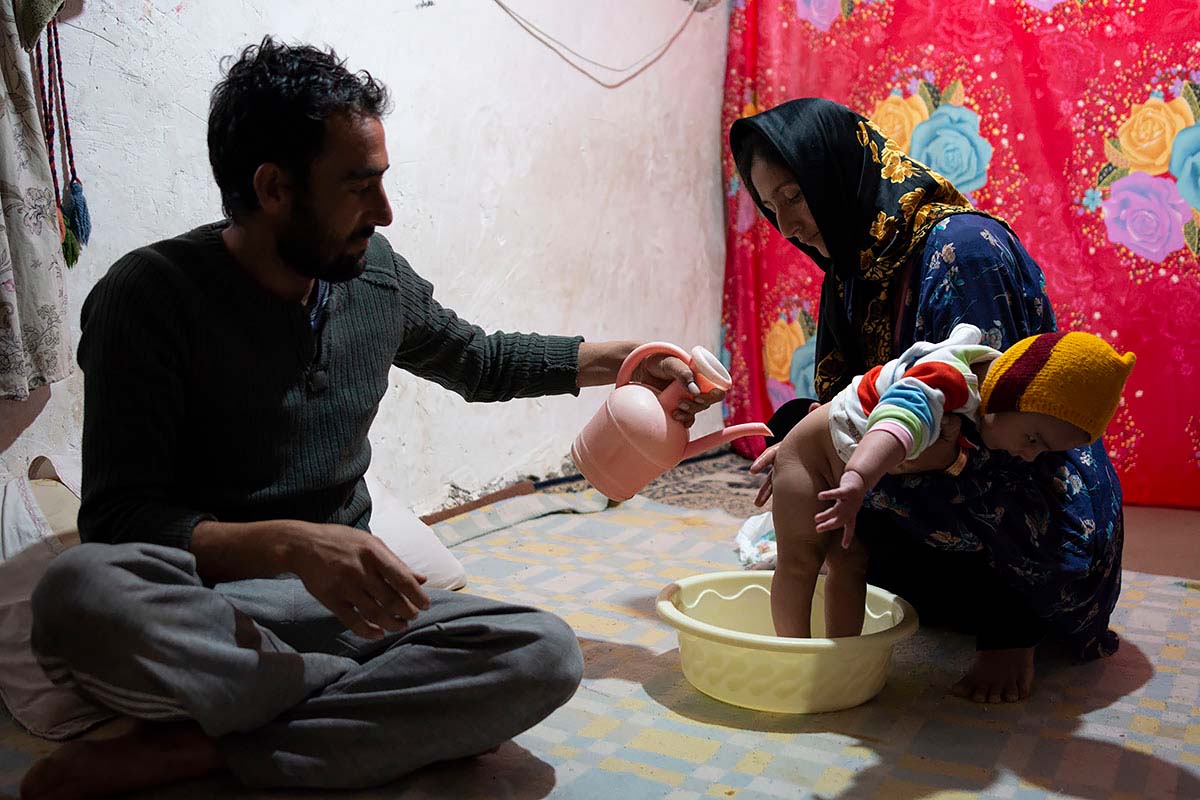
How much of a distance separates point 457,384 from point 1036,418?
2.95 ft

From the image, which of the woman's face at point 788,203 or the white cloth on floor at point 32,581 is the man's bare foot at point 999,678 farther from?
the white cloth on floor at point 32,581

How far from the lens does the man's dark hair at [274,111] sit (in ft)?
4.55

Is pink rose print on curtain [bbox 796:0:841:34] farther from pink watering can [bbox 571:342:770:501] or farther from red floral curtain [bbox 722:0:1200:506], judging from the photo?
pink watering can [bbox 571:342:770:501]

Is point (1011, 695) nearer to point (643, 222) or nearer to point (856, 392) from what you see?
point (856, 392)

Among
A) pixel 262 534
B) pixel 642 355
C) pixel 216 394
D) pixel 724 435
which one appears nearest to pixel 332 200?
pixel 216 394

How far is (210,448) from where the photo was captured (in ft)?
4.57

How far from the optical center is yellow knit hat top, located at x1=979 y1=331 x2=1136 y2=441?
54.9 inches

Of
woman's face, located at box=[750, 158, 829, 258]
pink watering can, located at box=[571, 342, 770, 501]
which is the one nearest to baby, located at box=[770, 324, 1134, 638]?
pink watering can, located at box=[571, 342, 770, 501]

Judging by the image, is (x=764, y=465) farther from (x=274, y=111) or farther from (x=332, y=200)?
(x=274, y=111)

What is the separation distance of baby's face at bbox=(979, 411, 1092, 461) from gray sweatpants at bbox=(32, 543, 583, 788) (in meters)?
0.64

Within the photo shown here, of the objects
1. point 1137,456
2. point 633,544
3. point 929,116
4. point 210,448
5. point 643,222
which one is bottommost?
→ point 633,544

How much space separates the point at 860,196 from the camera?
184 cm

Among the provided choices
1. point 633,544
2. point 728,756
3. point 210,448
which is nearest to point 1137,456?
point 633,544

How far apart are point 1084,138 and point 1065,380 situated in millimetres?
1953
